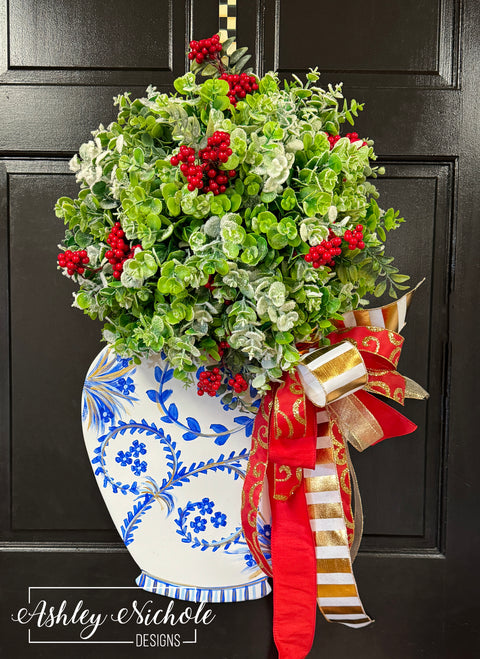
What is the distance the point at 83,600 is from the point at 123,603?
7 cm

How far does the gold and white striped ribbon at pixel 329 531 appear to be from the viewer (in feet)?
2.12

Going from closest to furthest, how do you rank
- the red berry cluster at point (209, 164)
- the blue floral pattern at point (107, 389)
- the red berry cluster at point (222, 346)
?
the red berry cluster at point (209, 164) → the red berry cluster at point (222, 346) → the blue floral pattern at point (107, 389)

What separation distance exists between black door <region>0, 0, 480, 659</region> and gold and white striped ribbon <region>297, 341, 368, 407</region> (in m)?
0.33

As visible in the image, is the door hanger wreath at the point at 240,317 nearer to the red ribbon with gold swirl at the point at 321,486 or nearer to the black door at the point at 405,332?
the red ribbon with gold swirl at the point at 321,486

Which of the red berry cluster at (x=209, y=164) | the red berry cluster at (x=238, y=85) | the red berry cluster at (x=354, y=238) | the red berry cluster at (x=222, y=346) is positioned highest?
the red berry cluster at (x=238, y=85)

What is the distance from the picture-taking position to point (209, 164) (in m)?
0.52

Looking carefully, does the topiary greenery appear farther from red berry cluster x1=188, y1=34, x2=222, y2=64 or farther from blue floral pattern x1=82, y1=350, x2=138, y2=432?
blue floral pattern x1=82, y1=350, x2=138, y2=432

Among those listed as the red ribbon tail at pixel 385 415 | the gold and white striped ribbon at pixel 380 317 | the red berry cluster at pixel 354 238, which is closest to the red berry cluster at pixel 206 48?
the red berry cluster at pixel 354 238

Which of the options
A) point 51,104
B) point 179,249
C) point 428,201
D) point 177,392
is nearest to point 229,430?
point 177,392

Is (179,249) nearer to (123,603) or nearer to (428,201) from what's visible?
(428,201)

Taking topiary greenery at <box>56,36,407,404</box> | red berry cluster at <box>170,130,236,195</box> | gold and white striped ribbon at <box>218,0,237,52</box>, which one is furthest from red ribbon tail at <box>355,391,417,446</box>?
gold and white striped ribbon at <box>218,0,237,52</box>

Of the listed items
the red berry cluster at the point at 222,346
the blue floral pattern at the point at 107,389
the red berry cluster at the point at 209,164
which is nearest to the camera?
the red berry cluster at the point at 209,164

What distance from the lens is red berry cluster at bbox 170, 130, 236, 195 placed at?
0.50m

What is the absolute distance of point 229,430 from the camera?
75 cm
